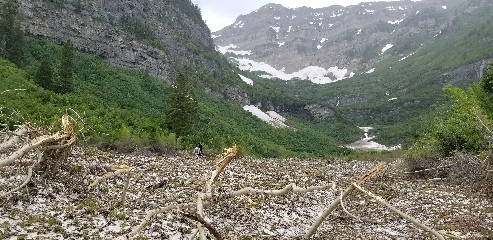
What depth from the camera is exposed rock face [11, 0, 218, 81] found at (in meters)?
74.5

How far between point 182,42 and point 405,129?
69408 millimetres

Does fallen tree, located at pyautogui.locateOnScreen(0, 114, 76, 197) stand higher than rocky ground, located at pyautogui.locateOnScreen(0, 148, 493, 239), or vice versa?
fallen tree, located at pyautogui.locateOnScreen(0, 114, 76, 197)

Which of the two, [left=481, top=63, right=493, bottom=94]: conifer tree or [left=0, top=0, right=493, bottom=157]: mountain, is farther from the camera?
[left=0, top=0, right=493, bottom=157]: mountain

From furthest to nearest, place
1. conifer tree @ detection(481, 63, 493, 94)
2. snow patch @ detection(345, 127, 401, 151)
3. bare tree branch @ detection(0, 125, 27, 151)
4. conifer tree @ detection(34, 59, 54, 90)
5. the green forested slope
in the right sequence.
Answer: snow patch @ detection(345, 127, 401, 151) < conifer tree @ detection(34, 59, 54, 90) < conifer tree @ detection(481, 63, 493, 94) < the green forested slope < bare tree branch @ detection(0, 125, 27, 151)

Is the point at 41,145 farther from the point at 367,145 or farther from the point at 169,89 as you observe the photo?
the point at 367,145

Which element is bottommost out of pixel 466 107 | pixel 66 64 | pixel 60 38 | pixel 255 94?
pixel 255 94

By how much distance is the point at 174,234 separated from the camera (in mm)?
9758

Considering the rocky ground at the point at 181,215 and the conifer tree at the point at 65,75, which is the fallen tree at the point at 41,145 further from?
the conifer tree at the point at 65,75

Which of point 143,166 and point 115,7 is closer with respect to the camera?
point 143,166

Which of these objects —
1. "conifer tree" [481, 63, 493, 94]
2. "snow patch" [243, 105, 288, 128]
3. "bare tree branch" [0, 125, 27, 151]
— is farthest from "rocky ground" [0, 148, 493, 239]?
"snow patch" [243, 105, 288, 128]

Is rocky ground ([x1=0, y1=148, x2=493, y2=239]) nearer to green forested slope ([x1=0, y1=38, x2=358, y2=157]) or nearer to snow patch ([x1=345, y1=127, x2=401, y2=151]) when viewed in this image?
green forested slope ([x1=0, y1=38, x2=358, y2=157])

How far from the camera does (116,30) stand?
86688 mm

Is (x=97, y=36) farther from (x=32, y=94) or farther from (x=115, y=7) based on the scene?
(x=32, y=94)

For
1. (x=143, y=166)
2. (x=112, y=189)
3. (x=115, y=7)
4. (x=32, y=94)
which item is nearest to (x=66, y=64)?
(x=32, y=94)
